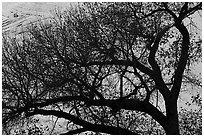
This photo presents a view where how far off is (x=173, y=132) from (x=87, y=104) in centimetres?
147

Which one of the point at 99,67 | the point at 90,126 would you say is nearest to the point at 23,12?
the point at 99,67

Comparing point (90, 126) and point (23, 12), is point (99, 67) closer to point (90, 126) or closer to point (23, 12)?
point (90, 126)

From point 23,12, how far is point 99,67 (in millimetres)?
2225

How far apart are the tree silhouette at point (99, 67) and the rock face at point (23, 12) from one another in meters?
0.21

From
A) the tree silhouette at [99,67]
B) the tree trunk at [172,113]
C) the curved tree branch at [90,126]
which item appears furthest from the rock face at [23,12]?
the tree trunk at [172,113]

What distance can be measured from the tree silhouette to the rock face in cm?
21

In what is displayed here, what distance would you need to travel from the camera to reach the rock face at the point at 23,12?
571 centimetres

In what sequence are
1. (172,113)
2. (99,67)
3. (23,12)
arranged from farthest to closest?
(23,12), (172,113), (99,67)

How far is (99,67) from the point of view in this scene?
512 cm

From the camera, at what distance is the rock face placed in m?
5.71

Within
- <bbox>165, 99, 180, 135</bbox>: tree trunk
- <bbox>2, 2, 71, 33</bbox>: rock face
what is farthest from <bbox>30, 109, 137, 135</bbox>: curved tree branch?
<bbox>2, 2, 71, 33</bbox>: rock face

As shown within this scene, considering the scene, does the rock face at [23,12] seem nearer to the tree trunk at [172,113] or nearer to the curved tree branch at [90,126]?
the curved tree branch at [90,126]

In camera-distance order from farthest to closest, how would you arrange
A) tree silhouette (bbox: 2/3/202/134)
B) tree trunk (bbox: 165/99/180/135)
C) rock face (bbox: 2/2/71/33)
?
1. rock face (bbox: 2/2/71/33)
2. tree trunk (bbox: 165/99/180/135)
3. tree silhouette (bbox: 2/3/202/134)

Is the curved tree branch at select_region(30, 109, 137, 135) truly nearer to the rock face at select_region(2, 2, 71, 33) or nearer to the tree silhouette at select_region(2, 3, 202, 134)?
the tree silhouette at select_region(2, 3, 202, 134)
